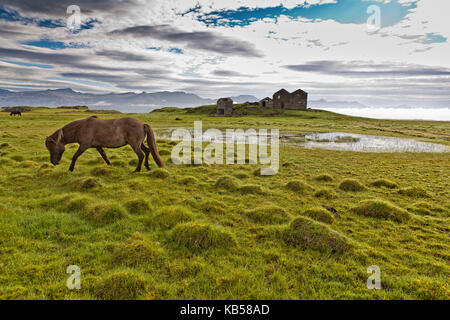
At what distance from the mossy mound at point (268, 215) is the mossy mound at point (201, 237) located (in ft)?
6.10

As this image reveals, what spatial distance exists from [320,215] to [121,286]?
21.9ft

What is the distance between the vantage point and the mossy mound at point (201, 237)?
6191mm

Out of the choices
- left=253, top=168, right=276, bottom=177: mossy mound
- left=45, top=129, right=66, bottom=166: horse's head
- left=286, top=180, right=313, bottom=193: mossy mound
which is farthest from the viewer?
left=253, top=168, right=276, bottom=177: mossy mound

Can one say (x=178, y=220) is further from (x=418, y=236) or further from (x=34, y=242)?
(x=418, y=236)

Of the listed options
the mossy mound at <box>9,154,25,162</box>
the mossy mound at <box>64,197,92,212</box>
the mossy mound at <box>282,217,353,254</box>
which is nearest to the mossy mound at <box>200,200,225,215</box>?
the mossy mound at <box>282,217,353,254</box>

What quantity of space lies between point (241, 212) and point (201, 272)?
12.5 feet

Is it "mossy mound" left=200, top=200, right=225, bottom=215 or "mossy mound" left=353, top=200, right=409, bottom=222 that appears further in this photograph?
"mossy mound" left=200, top=200, right=225, bottom=215

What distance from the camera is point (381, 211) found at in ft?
28.0

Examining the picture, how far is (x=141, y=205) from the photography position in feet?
27.7

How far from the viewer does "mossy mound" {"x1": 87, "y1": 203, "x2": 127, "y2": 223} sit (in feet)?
24.5

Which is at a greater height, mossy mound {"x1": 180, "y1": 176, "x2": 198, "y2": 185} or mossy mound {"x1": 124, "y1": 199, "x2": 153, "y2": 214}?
mossy mound {"x1": 180, "y1": 176, "x2": 198, "y2": 185}

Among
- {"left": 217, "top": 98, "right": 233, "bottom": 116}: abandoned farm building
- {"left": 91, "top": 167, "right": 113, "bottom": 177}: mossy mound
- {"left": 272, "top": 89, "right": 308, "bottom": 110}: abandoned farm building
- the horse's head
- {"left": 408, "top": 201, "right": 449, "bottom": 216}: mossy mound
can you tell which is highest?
{"left": 272, "top": 89, "right": 308, "bottom": 110}: abandoned farm building

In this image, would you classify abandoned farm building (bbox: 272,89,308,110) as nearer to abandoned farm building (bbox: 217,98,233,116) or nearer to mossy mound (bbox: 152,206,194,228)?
abandoned farm building (bbox: 217,98,233,116)

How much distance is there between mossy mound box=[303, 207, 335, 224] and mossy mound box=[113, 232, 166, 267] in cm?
541
